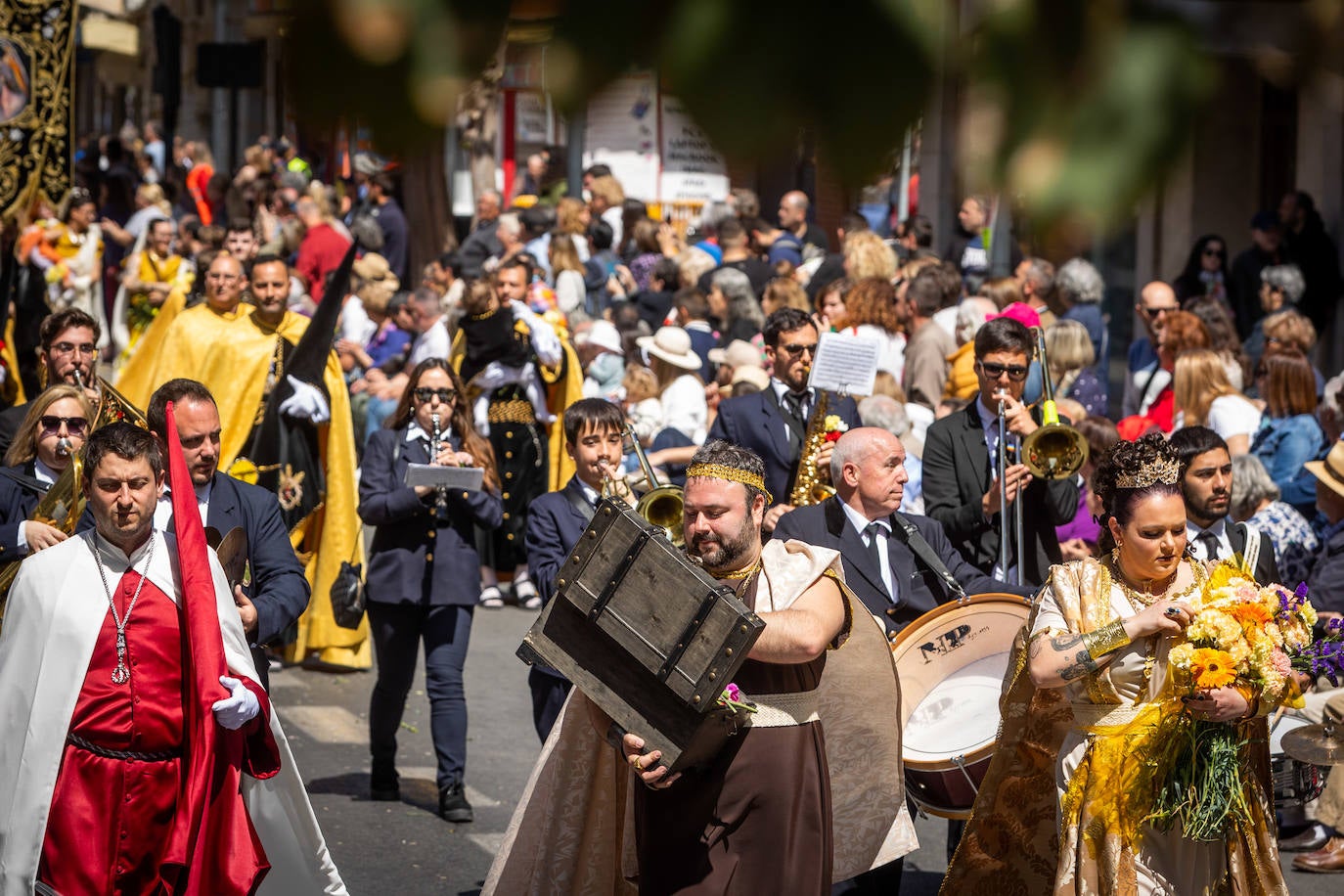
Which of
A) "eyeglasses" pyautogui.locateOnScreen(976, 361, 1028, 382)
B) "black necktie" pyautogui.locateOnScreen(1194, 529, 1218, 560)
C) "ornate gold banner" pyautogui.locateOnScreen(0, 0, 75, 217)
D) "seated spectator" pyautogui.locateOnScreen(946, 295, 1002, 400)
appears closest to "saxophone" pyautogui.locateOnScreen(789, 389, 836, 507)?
"eyeglasses" pyautogui.locateOnScreen(976, 361, 1028, 382)

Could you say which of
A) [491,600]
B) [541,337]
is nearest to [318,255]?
[541,337]

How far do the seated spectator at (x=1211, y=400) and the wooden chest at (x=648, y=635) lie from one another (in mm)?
4558

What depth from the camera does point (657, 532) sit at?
14.1 feet

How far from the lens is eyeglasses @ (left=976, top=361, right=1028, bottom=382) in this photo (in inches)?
255

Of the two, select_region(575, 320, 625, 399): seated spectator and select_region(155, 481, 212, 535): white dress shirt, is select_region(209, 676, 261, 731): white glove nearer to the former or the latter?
select_region(155, 481, 212, 535): white dress shirt

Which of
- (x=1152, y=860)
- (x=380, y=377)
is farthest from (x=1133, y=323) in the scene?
(x=1152, y=860)

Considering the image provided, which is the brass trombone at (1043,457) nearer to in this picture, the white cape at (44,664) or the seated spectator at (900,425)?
the seated spectator at (900,425)

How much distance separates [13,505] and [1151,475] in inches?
140

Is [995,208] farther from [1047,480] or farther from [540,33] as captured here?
[1047,480]

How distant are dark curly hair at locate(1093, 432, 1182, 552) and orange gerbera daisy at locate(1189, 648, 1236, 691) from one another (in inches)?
17.3

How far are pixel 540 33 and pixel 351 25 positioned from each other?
5.6 inches

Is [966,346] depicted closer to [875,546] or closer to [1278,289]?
[1278,289]

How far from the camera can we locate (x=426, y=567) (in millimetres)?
6844

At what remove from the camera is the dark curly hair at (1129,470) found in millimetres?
4602
